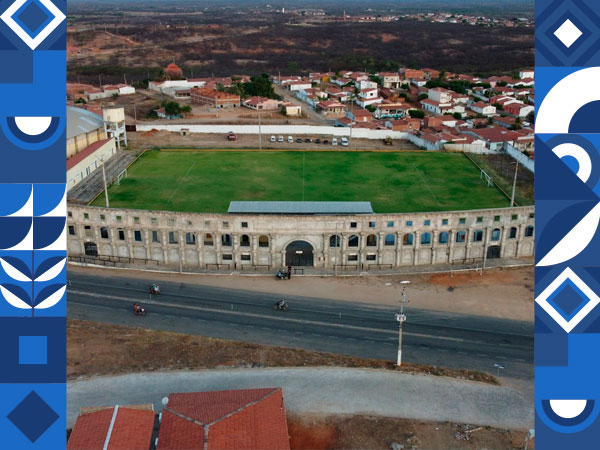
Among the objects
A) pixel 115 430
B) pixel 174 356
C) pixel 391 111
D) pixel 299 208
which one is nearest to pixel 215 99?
pixel 391 111

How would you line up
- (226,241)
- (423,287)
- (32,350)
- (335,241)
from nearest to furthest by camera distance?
1. (32,350)
2. (423,287)
3. (335,241)
4. (226,241)

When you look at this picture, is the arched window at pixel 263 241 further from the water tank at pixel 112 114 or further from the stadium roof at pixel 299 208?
the water tank at pixel 112 114

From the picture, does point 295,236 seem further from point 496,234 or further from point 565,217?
point 565,217

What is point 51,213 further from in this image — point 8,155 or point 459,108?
point 459,108

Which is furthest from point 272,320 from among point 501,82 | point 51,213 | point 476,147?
point 501,82

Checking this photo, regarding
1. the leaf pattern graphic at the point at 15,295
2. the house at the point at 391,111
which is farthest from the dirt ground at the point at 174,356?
the house at the point at 391,111

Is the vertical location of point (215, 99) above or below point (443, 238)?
above
